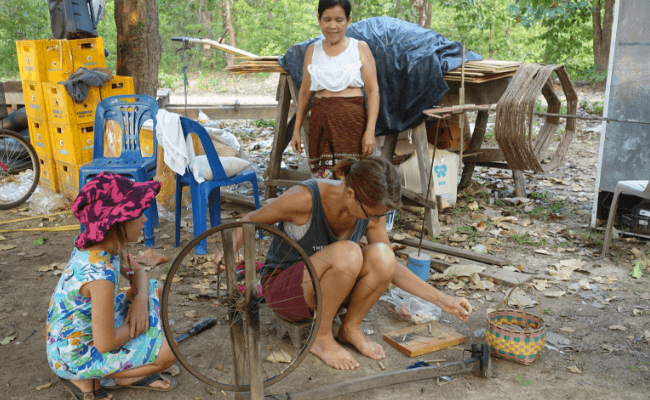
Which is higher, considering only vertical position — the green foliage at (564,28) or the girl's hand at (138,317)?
the green foliage at (564,28)

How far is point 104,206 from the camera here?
2381mm

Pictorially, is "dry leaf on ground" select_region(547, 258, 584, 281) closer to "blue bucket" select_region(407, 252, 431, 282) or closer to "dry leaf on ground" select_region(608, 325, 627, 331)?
"dry leaf on ground" select_region(608, 325, 627, 331)

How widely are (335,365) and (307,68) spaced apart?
262cm

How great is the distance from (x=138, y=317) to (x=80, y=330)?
25cm

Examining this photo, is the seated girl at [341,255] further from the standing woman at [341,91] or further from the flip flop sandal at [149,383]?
the standing woman at [341,91]

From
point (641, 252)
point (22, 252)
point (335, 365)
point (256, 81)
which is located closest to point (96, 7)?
point (22, 252)

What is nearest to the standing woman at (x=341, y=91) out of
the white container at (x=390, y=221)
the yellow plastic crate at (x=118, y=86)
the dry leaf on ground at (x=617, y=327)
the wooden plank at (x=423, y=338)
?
the white container at (x=390, y=221)

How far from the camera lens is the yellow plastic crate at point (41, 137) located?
19.8ft

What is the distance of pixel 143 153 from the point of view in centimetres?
583

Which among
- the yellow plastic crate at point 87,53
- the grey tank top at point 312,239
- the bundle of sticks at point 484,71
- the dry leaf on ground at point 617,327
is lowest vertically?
the dry leaf on ground at point 617,327

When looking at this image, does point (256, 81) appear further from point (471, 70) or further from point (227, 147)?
point (471, 70)

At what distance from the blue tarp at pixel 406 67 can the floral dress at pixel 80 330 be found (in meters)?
3.25

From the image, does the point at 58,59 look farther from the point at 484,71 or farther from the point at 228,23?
the point at 228,23

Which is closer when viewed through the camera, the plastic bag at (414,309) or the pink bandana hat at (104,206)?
the pink bandana hat at (104,206)
